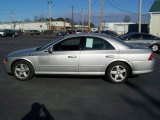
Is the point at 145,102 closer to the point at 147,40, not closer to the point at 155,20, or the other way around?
the point at 147,40

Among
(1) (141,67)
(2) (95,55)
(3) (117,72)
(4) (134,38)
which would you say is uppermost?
(4) (134,38)

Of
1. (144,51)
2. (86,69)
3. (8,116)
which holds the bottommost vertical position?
(8,116)

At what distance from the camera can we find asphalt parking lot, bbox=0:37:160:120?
559 cm

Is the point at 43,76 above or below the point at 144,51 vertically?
below

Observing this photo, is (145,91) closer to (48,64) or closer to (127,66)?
(127,66)

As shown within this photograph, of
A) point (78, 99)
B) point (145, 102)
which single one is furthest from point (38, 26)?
point (145, 102)

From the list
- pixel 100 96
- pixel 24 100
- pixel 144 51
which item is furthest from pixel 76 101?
pixel 144 51

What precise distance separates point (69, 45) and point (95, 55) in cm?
96

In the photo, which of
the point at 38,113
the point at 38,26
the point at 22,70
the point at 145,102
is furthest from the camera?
the point at 38,26

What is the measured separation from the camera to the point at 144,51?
337 inches

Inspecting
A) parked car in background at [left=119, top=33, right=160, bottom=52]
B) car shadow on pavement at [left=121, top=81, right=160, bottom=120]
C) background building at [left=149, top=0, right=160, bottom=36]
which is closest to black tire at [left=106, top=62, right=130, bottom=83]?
car shadow on pavement at [left=121, top=81, right=160, bottom=120]

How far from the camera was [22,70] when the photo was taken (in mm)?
8844

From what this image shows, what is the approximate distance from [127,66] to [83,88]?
1651 mm

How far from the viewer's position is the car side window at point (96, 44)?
Result: 28.0 feet
